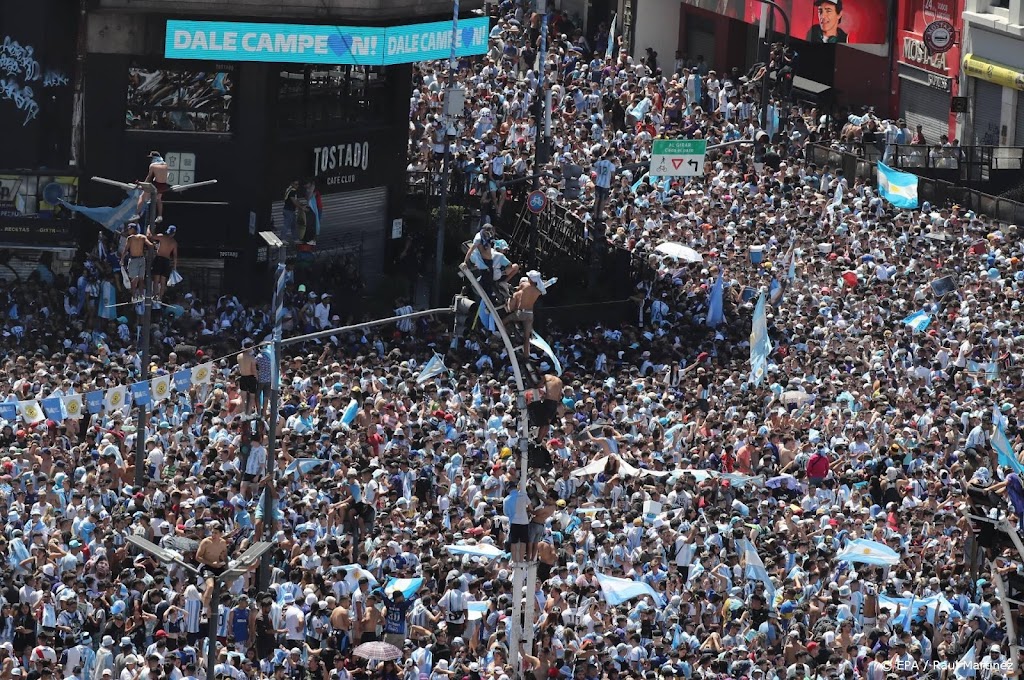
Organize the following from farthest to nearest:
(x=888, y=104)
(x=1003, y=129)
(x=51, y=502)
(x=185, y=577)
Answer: (x=888, y=104)
(x=1003, y=129)
(x=51, y=502)
(x=185, y=577)

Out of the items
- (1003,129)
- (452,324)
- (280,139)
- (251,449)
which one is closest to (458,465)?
(251,449)

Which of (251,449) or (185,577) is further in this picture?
(251,449)

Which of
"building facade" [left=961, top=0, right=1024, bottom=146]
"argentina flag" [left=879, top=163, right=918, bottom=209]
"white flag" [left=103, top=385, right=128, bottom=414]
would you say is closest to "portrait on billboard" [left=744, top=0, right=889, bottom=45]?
"building facade" [left=961, top=0, right=1024, bottom=146]

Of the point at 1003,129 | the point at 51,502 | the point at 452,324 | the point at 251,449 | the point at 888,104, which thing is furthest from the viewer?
the point at 888,104

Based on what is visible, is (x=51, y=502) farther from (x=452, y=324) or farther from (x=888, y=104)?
(x=888, y=104)

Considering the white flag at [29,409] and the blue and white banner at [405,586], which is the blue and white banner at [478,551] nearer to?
the blue and white banner at [405,586]

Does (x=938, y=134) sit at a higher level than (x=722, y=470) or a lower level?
higher

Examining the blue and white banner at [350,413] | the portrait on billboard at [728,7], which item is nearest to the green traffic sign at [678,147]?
the blue and white banner at [350,413]

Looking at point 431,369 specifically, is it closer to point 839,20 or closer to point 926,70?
point 926,70

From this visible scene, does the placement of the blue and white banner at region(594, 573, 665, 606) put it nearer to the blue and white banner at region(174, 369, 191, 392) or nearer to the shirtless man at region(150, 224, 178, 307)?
the blue and white banner at region(174, 369, 191, 392)
